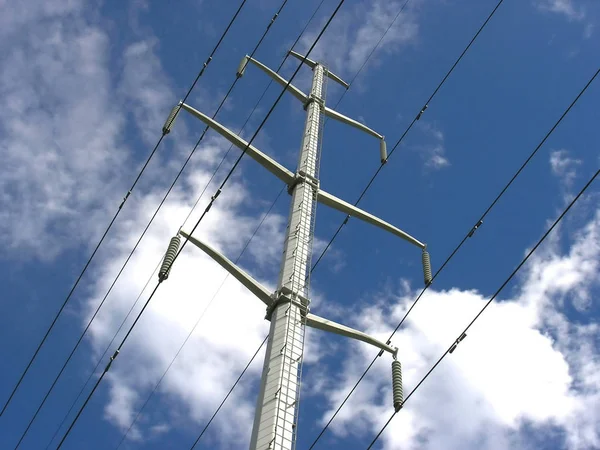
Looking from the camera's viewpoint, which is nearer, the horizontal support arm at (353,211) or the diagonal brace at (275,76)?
the horizontal support arm at (353,211)

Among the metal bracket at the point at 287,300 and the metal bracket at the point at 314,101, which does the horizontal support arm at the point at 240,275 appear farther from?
the metal bracket at the point at 314,101

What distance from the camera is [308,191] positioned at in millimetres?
18094

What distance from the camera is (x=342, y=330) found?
15906 mm

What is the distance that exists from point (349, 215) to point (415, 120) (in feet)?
11.7

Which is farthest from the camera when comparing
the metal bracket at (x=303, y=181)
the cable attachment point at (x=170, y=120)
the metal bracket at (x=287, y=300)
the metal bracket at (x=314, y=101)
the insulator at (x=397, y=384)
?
the metal bracket at (x=314, y=101)

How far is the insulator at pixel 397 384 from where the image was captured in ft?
49.3

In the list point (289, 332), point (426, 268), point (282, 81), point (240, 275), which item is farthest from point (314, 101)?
point (289, 332)

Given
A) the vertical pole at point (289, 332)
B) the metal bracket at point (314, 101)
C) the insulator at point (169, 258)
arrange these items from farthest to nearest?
the metal bracket at point (314, 101) → the insulator at point (169, 258) → the vertical pole at point (289, 332)

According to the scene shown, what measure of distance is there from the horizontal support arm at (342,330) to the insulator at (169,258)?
3620mm

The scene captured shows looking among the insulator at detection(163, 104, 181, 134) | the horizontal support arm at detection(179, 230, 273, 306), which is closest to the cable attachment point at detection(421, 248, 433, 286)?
the horizontal support arm at detection(179, 230, 273, 306)

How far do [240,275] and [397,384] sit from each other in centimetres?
480

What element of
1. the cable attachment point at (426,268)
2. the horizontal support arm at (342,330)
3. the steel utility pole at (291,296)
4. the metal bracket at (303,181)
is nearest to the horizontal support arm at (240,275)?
the steel utility pole at (291,296)

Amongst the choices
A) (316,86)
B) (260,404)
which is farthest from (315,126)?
(260,404)

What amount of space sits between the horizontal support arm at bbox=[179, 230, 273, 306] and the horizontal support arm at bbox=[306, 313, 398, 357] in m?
1.15
